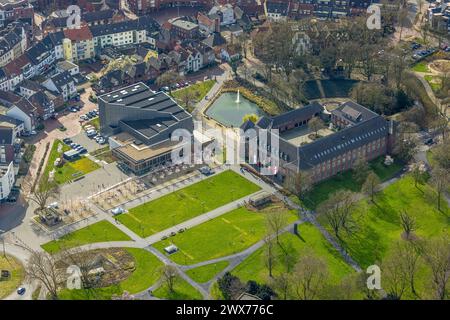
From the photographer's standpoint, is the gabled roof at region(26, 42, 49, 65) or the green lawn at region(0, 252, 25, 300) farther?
the gabled roof at region(26, 42, 49, 65)

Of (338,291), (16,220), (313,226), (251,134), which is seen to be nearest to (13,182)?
(16,220)

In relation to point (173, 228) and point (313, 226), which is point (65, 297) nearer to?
point (173, 228)

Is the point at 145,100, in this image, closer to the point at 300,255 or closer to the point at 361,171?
the point at 361,171

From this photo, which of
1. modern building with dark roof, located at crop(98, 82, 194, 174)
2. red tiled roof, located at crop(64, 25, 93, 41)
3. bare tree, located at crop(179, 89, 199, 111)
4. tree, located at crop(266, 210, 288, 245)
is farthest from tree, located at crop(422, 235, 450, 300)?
red tiled roof, located at crop(64, 25, 93, 41)

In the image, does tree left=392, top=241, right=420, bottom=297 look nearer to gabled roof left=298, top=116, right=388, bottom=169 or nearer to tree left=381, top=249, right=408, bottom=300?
tree left=381, top=249, right=408, bottom=300

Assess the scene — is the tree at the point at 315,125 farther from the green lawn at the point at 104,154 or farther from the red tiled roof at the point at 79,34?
the red tiled roof at the point at 79,34

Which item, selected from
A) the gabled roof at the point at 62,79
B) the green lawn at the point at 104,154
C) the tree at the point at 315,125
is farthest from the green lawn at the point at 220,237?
the gabled roof at the point at 62,79
